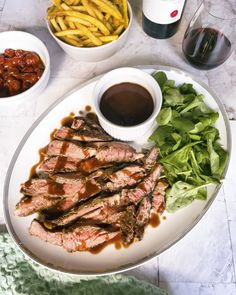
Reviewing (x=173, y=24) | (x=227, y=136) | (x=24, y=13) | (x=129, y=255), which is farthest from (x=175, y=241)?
(x=24, y=13)

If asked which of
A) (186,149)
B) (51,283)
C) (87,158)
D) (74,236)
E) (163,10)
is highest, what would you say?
(163,10)

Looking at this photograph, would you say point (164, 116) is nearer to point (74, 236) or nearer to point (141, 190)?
point (141, 190)

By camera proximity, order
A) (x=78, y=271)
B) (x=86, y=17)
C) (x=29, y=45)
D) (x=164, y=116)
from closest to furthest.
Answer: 1. (x=78, y=271)
2. (x=164, y=116)
3. (x=86, y=17)
4. (x=29, y=45)

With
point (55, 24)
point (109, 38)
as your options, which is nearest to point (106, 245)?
point (109, 38)

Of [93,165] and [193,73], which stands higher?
[193,73]

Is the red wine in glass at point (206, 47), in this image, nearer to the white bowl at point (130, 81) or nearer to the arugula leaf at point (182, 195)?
the white bowl at point (130, 81)

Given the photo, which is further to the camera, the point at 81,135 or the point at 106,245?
the point at 81,135
